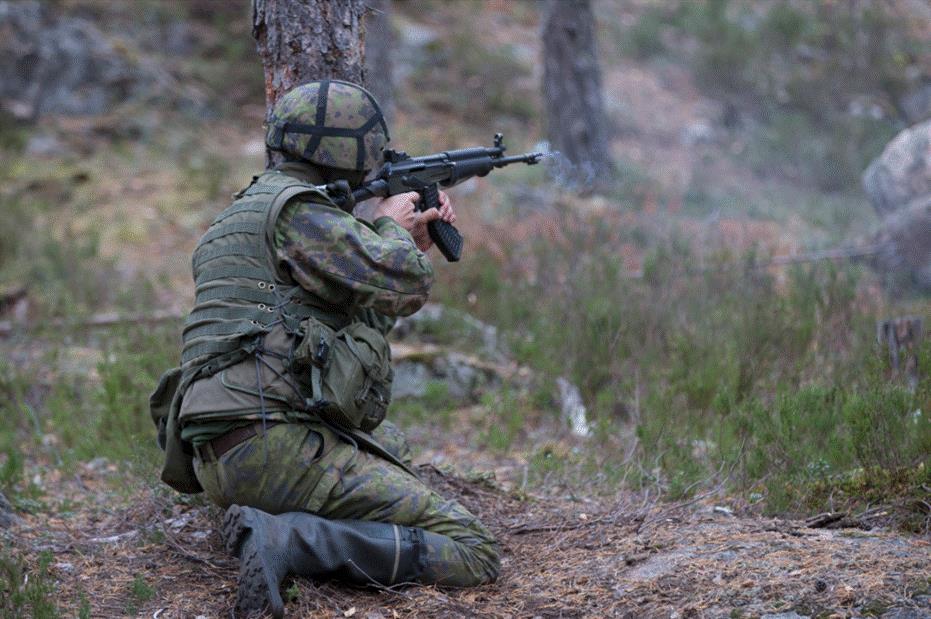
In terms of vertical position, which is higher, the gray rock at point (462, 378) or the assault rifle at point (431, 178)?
the assault rifle at point (431, 178)

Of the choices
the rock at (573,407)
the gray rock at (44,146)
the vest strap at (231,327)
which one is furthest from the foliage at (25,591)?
the gray rock at (44,146)

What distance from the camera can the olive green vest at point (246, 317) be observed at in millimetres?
3219

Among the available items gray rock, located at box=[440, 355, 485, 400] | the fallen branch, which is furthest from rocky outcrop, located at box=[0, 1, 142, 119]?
gray rock, located at box=[440, 355, 485, 400]

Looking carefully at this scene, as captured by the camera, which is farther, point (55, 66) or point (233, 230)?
point (55, 66)

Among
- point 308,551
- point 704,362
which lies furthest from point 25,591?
point 704,362

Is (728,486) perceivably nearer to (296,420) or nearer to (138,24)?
(296,420)

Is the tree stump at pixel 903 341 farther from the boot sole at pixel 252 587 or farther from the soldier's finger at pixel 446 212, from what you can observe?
the boot sole at pixel 252 587

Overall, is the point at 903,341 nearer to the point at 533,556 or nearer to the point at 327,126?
the point at 533,556

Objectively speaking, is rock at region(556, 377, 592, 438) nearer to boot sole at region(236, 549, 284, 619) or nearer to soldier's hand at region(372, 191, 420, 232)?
soldier's hand at region(372, 191, 420, 232)

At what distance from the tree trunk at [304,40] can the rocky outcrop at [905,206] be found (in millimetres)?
4945

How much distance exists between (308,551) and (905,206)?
24.3 feet

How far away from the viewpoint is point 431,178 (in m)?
3.90

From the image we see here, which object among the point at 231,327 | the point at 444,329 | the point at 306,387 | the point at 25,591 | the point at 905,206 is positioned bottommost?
the point at 25,591

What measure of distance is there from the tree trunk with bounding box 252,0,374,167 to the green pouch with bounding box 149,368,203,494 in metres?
1.08
